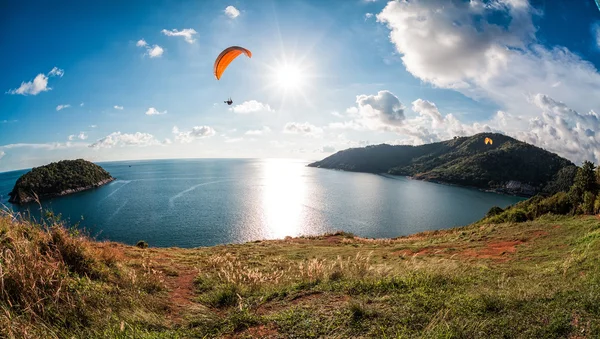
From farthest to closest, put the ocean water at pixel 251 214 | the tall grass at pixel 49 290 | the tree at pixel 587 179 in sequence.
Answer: the ocean water at pixel 251 214 → the tree at pixel 587 179 → the tall grass at pixel 49 290

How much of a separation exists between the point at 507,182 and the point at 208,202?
162680 millimetres

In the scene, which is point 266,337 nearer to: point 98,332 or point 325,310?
point 325,310

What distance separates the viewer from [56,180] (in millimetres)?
114875

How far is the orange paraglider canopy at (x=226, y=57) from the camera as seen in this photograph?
693 inches

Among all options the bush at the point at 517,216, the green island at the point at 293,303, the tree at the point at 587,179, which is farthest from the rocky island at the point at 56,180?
the tree at the point at 587,179

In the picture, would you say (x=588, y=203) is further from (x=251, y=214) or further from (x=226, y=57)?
(x=251, y=214)

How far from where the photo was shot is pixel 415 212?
85.1 metres

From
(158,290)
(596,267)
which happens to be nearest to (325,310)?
(158,290)

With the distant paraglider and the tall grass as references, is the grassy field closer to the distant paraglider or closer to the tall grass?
the tall grass

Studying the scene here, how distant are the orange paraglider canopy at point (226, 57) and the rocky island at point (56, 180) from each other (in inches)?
4847

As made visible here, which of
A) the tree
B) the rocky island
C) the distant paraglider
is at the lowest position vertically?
the rocky island

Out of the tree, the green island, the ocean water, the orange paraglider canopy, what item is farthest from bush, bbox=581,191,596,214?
the ocean water

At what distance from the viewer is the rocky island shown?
106812 millimetres

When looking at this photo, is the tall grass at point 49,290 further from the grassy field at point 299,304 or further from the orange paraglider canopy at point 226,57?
the orange paraglider canopy at point 226,57
